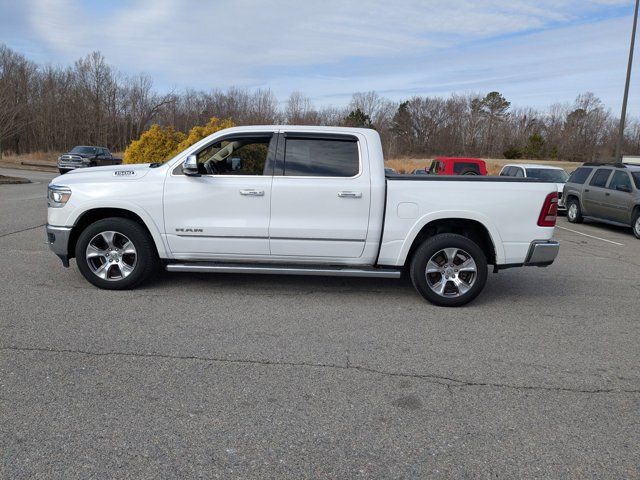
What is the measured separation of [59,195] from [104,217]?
54cm

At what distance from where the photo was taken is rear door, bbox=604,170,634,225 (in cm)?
1338

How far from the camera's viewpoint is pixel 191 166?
18.9 ft

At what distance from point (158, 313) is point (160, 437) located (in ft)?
7.94

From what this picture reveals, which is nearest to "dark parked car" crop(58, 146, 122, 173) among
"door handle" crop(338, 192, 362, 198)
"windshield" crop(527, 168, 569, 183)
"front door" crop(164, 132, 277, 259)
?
"windshield" crop(527, 168, 569, 183)

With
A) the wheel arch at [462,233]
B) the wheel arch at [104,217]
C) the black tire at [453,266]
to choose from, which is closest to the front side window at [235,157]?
the wheel arch at [104,217]

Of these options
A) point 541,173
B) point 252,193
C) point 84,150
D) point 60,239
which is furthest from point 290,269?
point 84,150

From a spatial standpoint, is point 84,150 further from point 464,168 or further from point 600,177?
point 600,177

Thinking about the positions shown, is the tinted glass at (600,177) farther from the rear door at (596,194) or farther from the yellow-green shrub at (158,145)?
the yellow-green shrub at (158,145)

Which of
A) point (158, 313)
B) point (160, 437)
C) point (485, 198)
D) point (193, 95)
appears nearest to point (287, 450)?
point (160, 437)

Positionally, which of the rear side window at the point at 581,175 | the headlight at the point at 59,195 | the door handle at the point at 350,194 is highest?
the rear side window at the point at 581,175

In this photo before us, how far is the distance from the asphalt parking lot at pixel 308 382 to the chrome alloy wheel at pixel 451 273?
0.24 meters

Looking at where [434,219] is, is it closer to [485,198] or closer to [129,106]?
[485,198]

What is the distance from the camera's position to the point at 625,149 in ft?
235

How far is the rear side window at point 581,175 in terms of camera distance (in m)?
15.5
